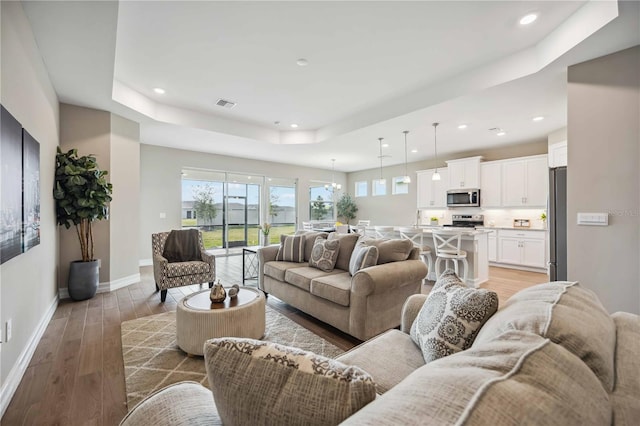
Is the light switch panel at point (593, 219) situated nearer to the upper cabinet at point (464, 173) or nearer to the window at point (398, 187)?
the upper cabinet at point (464, 173)

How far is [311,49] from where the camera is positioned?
118 inches

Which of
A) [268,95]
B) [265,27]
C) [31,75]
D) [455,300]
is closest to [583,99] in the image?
[455,300]

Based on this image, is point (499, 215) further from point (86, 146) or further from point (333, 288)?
point (86, 146)

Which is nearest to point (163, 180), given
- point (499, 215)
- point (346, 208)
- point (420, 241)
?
→ point (420, 241)

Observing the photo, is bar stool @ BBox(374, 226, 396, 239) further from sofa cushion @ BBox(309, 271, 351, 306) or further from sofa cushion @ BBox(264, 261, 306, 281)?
sofa cushion @ BBox(309, 271, 351, 306)

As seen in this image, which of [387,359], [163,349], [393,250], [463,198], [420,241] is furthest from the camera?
[463,198]

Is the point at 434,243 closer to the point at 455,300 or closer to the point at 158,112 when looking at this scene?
the point at 455,300

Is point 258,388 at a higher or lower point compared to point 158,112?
lower

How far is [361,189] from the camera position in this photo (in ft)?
33.3

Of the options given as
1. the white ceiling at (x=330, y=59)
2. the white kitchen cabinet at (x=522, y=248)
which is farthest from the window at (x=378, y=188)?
the white ceiling at (x=330, y=59)

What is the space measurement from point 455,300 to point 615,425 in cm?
66

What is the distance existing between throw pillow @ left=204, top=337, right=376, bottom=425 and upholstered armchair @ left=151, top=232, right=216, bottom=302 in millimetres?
3438

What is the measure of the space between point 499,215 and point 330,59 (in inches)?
225


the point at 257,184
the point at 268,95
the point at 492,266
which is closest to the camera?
the point at 268,95
